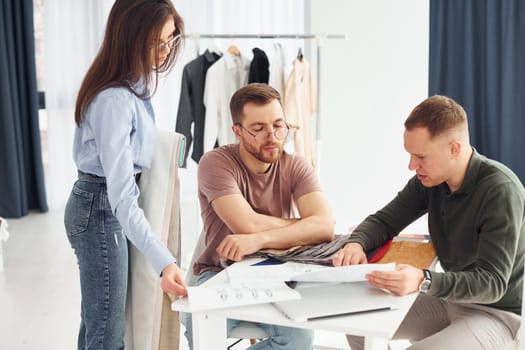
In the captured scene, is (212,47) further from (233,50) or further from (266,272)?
(266,272)

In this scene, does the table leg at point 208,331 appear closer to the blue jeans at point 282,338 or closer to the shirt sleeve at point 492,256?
the blue jeans at point 282,338

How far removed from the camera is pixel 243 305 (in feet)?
5.21

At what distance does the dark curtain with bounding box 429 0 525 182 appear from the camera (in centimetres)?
446

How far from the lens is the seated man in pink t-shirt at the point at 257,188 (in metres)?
2.23

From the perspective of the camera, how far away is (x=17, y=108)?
5641mm

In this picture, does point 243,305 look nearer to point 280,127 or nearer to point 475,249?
point 475,249

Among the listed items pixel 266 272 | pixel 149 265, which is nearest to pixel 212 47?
pixel 149 265

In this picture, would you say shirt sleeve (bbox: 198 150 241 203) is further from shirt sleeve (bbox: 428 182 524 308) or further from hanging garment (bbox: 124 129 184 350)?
shirt sleeve (bbox: 428 182 524 308)

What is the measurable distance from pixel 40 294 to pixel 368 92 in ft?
9.77

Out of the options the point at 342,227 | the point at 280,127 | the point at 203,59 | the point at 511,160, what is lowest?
the point at 342,227

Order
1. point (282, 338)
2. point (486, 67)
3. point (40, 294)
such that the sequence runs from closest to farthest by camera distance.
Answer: point (282, 338)
point (40, 294)
point (486, 67)

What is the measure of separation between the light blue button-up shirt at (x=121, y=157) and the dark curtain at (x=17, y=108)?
4.01 m

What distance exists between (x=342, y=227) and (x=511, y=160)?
140 cm

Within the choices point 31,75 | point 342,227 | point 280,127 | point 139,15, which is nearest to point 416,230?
point 342,227
